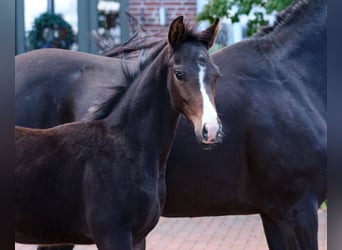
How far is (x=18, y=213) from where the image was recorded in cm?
344

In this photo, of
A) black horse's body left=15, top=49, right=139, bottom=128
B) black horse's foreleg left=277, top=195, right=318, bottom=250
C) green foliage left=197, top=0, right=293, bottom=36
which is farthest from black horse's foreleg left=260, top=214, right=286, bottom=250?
green foliage left=197, top=0, right=293, bottom=36

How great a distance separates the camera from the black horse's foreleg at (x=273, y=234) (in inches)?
172

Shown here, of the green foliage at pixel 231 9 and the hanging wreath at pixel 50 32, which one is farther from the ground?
the green foliage at pixel 231 9

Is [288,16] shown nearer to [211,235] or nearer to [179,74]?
[179,74]

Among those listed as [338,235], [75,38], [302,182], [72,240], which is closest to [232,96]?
[302,182]

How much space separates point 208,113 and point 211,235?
4.18 metres

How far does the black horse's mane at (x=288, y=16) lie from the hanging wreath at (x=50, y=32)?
5.62 meters

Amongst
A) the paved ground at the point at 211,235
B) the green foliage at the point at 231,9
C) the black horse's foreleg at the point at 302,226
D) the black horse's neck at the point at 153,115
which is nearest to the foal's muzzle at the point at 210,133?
the black horse's neck at the point at 153,115

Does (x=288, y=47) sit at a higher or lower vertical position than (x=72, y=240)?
higher

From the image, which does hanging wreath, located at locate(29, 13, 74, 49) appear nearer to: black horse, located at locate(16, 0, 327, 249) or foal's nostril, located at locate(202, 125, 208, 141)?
black horse, located at locate(16, 0, 327, 249)

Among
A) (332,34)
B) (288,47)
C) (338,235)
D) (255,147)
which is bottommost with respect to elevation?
(255,147)

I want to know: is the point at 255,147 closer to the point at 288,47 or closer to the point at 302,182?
the point at 302,182

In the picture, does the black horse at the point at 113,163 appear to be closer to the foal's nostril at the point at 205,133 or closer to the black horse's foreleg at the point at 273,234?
the foal's nostril at the point at 205,133

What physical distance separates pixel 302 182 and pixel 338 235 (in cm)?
201
